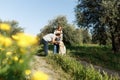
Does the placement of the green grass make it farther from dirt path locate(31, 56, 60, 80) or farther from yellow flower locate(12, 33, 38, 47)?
yellow flower locate(12, 33, 38, 47)

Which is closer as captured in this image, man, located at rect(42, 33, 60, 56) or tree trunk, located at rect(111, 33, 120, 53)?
man, located at rect(42, 33, 60, 56)

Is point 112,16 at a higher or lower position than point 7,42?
higher

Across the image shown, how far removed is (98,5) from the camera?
1330 inches

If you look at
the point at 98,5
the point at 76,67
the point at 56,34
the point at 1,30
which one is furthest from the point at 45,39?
the point at 1,30

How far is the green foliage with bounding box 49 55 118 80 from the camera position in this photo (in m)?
12.1

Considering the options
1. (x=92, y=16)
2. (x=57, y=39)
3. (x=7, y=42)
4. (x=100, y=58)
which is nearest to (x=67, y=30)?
(x=92, y=16)

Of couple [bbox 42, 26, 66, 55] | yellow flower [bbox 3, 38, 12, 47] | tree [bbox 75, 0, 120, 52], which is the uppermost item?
tree [bbox 75, 0, 120, 52]

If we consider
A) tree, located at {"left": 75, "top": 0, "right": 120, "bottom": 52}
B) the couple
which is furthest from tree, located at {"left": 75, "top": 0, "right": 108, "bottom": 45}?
the couple

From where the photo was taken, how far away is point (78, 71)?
1361 centimetres

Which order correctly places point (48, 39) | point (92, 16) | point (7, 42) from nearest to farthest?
point (7, 42) → point (48, 39) → point (92, 16)

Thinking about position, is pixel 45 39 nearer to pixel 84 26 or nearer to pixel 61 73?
pixel 61 73

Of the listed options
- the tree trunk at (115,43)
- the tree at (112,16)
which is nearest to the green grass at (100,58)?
the tree at (112,16)

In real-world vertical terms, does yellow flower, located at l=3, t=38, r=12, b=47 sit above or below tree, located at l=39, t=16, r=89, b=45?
below

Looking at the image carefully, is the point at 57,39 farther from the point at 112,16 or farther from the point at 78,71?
the point at 112,16
